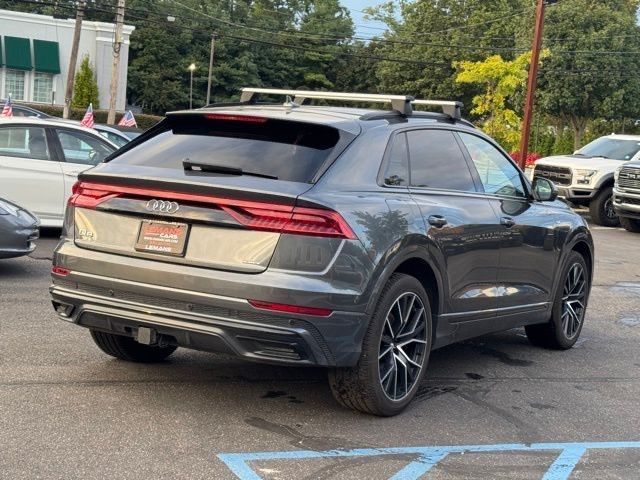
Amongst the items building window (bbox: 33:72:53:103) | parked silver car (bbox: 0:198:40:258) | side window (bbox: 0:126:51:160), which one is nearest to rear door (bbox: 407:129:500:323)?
parked silver car (bbox: 0:198:40:258)

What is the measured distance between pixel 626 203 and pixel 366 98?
14202mm

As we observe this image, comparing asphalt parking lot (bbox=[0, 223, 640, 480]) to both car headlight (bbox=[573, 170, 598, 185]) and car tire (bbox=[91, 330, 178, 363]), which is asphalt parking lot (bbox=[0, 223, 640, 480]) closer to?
car tire (bbox=[91, 330, 178, 363])

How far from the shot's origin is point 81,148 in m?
12.1

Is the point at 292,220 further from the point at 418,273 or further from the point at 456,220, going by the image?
the point at 456,220

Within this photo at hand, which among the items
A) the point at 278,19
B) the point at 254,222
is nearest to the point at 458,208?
the point at 254,222

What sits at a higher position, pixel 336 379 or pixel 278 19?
pixel 278 19

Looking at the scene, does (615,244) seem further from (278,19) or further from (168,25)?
(278,19)

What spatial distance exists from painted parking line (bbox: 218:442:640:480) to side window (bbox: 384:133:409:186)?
1543mm

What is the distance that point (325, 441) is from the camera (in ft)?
15.8

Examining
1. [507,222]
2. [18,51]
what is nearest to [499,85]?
[18,51]

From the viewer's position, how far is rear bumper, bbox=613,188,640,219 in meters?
18.5

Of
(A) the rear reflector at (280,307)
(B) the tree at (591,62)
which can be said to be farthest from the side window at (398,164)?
(B) the tree at (591,62)

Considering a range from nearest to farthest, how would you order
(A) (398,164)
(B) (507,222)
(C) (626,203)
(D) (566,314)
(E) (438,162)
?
(A) (398,164)
(E) (438,162)
(B) (507,222)
(D) (566,314)
(C) (626,203)

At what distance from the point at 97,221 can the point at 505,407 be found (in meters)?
2.73
